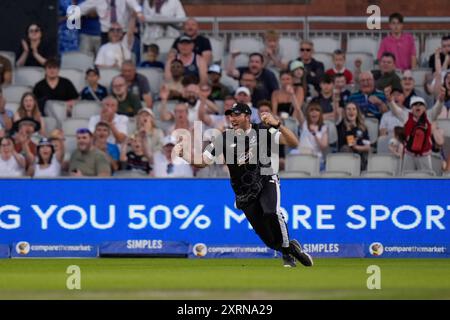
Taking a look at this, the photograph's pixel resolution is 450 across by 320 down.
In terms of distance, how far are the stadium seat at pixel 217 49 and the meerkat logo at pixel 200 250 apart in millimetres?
4638

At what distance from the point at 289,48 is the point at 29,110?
4745mm

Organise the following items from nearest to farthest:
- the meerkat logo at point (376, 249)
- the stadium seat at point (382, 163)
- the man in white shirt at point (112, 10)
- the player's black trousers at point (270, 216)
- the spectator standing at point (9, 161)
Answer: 1. the player's black trousers at point (270, 216)
2. the meerkat logo at point (376, 249)
3. the spectator standing at point (9, 161)
4. the stadium seat at point (382, 163)
5. the man in white shirt at point (112, 10)

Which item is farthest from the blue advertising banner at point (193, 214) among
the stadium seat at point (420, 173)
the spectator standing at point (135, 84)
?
the spectator standing at point (135, 84)

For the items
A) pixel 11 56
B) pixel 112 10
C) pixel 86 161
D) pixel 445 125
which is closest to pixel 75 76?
pixel 11 56

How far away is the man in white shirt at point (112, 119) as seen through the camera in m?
19.4

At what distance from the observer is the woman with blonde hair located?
19359mm

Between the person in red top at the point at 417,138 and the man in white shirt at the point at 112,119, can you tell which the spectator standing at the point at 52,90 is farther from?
the person in red top at the point at 417,138

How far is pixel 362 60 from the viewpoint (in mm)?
20969

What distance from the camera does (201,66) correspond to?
20375mm

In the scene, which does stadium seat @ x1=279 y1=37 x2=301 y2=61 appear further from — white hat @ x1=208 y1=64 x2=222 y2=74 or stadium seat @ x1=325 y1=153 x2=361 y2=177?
stadium seat @ x1=325 y1=153 x2=361 y2=177

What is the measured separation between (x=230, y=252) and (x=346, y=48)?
6.12 m

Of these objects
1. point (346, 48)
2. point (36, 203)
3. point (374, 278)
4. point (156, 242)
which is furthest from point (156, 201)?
point (346, 48)

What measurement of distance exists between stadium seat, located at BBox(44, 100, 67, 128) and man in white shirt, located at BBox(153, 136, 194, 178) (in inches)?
85.2

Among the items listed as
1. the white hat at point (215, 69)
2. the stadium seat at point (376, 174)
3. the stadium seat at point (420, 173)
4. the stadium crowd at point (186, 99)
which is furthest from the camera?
the white hat at point (215, 69)
